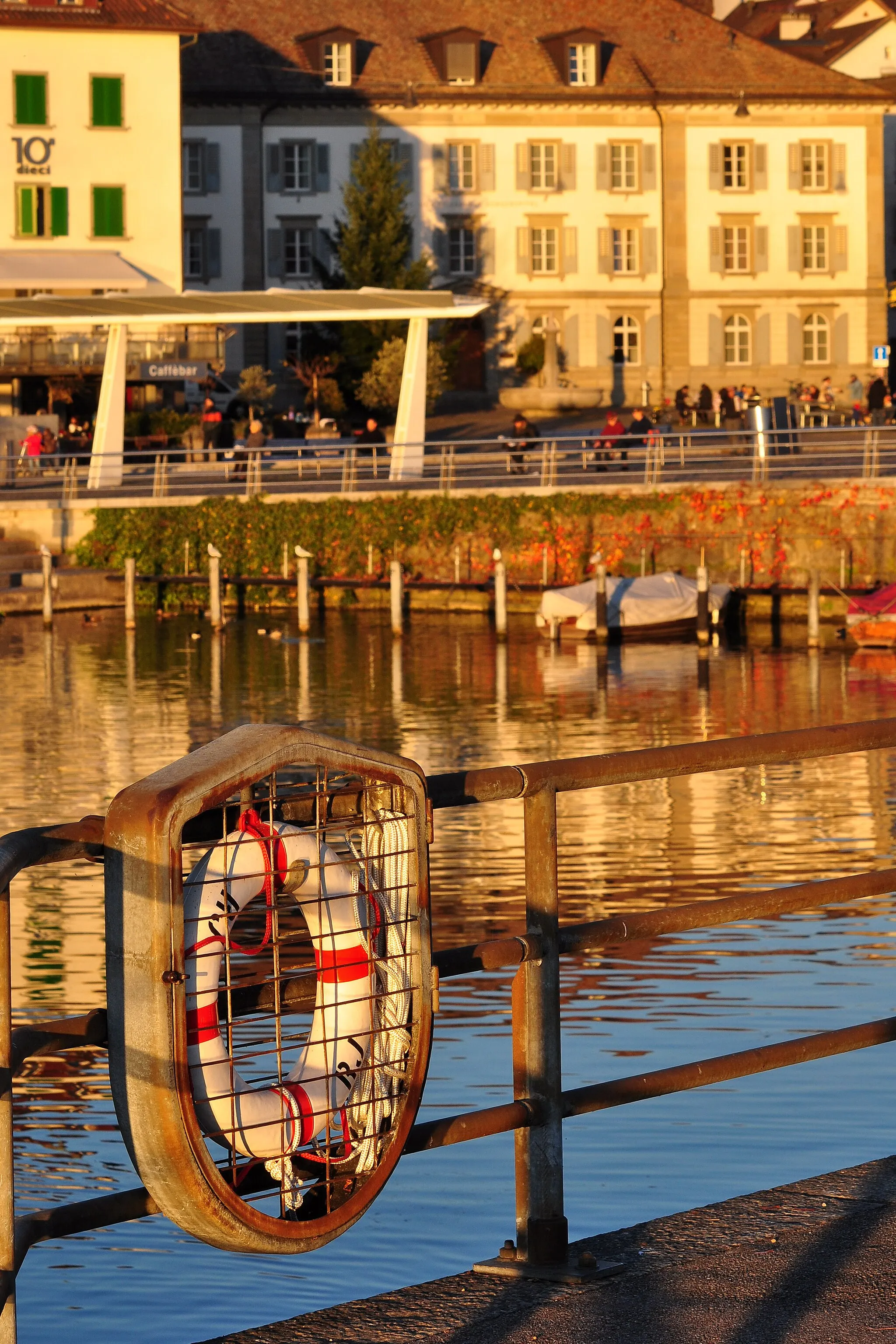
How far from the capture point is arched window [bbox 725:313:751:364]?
74.7m

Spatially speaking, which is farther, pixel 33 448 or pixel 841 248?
pixel 841 248

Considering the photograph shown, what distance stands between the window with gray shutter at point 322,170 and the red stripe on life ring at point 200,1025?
69764 millimetres

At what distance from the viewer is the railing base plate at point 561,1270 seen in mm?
4656

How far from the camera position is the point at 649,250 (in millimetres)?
74188

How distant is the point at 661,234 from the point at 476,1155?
6682cm

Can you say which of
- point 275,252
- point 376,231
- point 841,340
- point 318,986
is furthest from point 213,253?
point 318,986

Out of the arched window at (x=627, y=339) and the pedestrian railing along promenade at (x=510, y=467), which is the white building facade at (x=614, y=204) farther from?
the pedestrian railing along promenade at (x=510, y=467)

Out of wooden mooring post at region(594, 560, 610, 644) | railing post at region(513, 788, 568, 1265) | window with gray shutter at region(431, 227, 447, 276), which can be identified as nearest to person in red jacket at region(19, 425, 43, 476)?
wooden mooring post at region(594, 560, 610, 644)

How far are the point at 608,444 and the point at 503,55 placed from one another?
33984 mm

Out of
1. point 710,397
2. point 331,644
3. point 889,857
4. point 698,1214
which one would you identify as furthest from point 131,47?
point 698,1214

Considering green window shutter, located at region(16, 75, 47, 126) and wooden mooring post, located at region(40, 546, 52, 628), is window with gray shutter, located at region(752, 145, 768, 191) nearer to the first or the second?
green window shutter, located at region(16, 75, 47, 126)

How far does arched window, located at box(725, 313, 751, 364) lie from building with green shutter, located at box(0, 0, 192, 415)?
2024 cm

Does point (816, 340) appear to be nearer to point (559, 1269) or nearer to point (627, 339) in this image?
point (627, 339)

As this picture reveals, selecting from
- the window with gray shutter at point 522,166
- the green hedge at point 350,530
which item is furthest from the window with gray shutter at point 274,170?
the green hedge at point 350,530
